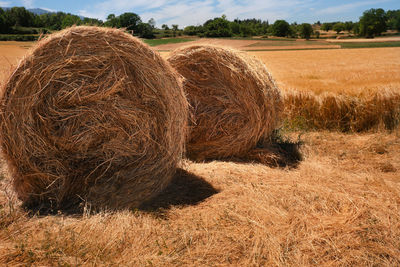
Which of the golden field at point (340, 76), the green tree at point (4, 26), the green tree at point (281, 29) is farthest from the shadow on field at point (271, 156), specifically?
the green tree at point (281, 29)

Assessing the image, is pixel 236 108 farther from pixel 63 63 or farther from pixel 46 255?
pixel 46 255

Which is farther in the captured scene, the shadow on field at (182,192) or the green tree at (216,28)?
the green tree at (216,28)

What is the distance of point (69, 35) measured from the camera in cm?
316

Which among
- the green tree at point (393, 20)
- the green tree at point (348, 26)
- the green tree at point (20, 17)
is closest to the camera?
the green tree at point (20, 17)

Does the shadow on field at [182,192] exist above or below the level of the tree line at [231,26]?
below

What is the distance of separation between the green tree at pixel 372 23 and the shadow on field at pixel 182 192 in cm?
7943

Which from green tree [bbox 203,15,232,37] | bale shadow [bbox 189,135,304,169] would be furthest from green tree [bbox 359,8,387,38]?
bale shadow [bbox 189,135,304,169]

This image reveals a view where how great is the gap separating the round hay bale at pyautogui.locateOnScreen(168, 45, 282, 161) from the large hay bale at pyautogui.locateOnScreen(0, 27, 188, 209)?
135cm

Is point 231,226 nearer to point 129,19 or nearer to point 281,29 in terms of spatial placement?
point 129,19

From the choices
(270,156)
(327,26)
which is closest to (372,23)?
(327,26)

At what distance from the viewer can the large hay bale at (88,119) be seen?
315 cm

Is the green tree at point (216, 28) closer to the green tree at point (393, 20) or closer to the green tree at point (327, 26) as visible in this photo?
the green tree at point (393, 20)

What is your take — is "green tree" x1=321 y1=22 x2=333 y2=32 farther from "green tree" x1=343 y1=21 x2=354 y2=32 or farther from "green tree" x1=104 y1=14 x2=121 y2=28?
"green tree" x1=104 y1=14 x2=121 y2=28

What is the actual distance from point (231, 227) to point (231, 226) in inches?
1.2
